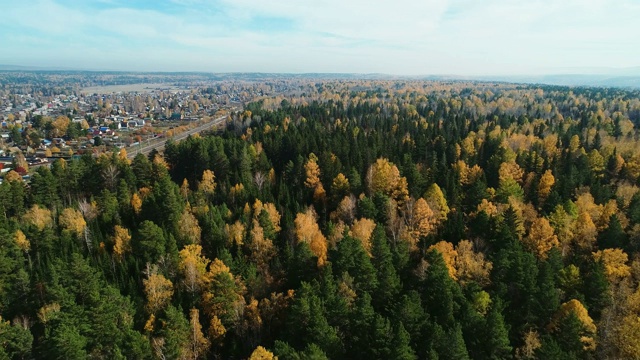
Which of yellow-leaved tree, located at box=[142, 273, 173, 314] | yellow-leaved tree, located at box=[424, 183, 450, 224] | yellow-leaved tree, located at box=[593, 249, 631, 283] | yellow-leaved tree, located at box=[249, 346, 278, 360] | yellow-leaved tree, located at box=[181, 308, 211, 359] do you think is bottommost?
yellow-leaved tree, located at box=[181, 308, 211, 359]

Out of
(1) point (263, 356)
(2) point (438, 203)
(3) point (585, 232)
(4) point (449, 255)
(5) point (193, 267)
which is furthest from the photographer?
(2) point (438, 203)

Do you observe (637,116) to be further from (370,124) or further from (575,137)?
(370,124)

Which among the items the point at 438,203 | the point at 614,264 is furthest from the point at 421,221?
the point at 614,264

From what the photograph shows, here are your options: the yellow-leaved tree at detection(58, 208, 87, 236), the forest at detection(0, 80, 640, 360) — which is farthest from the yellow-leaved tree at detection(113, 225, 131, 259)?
the yellow-leaved tree at detection(58, 208, 87, 236)

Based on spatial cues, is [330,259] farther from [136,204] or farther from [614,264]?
[136,204]

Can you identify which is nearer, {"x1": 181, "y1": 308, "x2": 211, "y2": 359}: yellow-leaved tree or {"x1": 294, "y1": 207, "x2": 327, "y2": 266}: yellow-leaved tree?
{"x1": 181, "y1": 308, "x2": 211, "y2": 359}: yellow-leaved tree

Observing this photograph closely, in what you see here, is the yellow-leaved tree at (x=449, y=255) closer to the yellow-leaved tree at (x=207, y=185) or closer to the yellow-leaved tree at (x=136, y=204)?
the yellow-leaved tree at (x=207, y=185)

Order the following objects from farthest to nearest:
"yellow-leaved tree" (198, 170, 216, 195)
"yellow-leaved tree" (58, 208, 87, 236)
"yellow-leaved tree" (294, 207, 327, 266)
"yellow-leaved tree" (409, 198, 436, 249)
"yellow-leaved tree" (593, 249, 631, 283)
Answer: "yellow-leaved tree" (198, 170, 216, 195)
"yellow-leaved tree" (58, 208, 87, 236)
"yellow-leaved tree" (409, 198, 436, 249)
"yellow-leaved tree" (294, 207, 327, 266)
"yellow-leaved tree" (593, 249, 631, 283)

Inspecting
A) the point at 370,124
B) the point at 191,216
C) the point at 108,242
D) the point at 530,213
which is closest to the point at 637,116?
the point at 370,124

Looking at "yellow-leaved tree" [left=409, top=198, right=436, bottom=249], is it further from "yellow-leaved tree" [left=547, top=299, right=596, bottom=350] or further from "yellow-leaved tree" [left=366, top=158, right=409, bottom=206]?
"yellow-leaved tree" [left=547, top=299, right=596, bottom=350]
